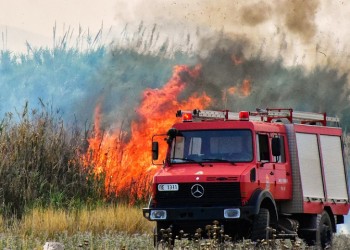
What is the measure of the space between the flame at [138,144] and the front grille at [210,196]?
6026mm

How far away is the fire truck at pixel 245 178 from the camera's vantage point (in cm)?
2098

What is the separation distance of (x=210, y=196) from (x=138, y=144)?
11.5 metres

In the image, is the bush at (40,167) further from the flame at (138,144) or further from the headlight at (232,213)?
the headlight at (232,213)

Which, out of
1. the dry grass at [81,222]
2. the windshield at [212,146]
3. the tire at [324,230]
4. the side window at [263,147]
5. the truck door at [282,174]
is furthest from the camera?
the tire at [324,230]

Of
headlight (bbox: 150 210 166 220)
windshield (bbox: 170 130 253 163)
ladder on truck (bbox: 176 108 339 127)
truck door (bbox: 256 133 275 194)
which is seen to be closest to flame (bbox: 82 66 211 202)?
ladder on truck (bbox: 176 108 339 127)

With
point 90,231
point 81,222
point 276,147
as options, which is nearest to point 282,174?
point 276,147

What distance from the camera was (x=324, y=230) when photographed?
78.3ft

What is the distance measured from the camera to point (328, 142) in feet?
81.0

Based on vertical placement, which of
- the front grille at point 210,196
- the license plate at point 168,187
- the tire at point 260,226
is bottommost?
the tire at point 260,226

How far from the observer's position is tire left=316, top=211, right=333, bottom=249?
924 inches

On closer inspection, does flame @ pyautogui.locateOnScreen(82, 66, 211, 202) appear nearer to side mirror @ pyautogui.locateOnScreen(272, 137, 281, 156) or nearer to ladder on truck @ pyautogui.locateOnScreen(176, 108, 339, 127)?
ladder on truck @ pyautogui.locateOnScreen(176, 108, 339, 127)

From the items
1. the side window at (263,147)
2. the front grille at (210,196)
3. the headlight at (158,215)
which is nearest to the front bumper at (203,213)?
the headlight at (158,215)

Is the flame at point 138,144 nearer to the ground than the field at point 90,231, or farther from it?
farther from it

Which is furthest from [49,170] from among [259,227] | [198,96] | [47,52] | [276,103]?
[47,52]
